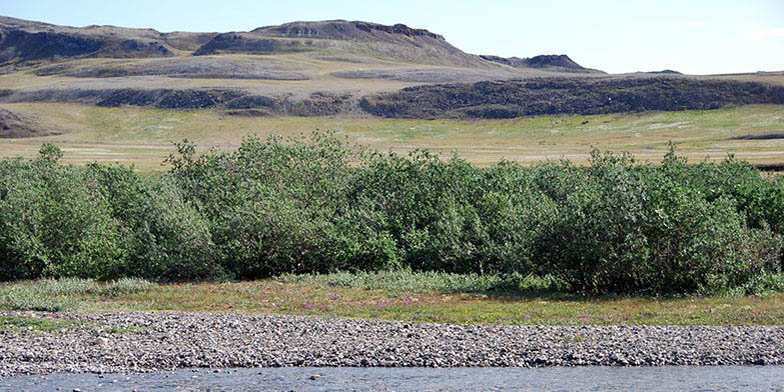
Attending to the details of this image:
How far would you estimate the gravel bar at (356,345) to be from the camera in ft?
63.0

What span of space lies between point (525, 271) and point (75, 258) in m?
15.8

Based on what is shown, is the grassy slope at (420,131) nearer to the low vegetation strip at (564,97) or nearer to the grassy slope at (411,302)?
the low vegetation strip at (564,97)

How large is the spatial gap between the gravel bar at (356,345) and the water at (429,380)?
1.17 feet

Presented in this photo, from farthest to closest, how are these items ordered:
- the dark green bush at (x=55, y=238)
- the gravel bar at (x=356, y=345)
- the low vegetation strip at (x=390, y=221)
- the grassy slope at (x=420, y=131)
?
the grassy slope at (x=420, y=131) < the dark green bush at (x=55, y=238) < the low vegetation strip at (x=390, y=221) < the gravel bar at (x=356, y=345)

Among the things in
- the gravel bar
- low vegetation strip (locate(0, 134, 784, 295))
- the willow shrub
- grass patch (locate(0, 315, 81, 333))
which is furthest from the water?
the willow shrub

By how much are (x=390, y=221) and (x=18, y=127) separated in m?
129

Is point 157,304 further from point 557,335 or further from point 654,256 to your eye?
point 654,256

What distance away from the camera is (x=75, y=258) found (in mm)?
30438

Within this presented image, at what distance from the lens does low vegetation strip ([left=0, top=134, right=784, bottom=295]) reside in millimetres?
26016

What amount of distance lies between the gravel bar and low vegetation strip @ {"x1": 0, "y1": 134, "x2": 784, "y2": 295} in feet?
16.4

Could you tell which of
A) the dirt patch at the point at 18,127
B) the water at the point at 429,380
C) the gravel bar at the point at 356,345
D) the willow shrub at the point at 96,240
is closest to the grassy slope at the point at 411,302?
the gravel bar at the point at 356,345

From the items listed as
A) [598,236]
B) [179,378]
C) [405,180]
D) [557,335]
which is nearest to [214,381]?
[179,378]

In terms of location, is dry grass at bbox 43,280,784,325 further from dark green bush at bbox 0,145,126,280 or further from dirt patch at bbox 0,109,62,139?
dirt patch at bbox 0,109,62,139

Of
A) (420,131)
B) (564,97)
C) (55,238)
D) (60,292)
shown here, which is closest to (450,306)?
(60,292)
